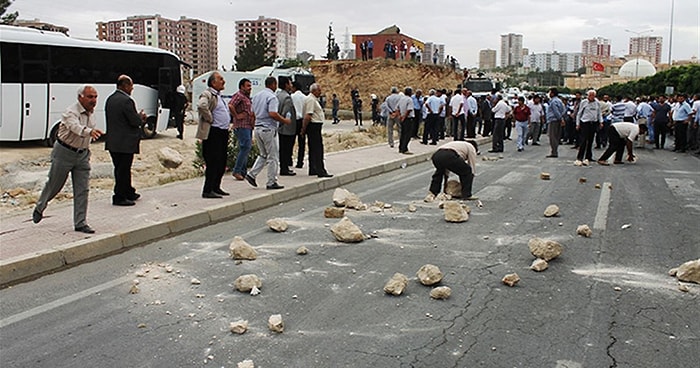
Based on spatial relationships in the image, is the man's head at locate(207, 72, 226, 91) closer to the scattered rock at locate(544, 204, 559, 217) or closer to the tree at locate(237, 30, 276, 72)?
the scattered rock at locate(544, 204, 559, 217)

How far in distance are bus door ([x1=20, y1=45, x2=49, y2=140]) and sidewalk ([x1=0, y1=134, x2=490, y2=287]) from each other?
30.8 ft

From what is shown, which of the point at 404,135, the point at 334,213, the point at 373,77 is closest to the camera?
the point at 334,213

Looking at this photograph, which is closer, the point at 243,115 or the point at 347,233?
the point at 347,233

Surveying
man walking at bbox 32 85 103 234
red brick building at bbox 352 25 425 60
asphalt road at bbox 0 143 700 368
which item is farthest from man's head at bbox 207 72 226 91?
red brick building at bbox 352 25 425 60

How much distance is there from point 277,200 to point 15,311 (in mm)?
5400

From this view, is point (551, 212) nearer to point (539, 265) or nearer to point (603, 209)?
point (603, 209)

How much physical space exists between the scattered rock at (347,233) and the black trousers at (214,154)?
118 inches

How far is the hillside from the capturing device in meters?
51.2

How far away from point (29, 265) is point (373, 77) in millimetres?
46915

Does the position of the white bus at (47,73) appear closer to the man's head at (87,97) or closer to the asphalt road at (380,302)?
the man's head at (87,97)

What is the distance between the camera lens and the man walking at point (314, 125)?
459 inches

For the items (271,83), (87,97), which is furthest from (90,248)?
(271,83)

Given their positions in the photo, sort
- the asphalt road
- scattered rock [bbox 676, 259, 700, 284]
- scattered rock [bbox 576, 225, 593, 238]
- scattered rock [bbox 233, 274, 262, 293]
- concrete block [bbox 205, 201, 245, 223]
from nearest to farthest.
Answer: the asphalt road → scattered rock [bbox 233, 274, 262, 293] → scattered rock [bbox 676, 259, 700, 284] → scattered rock [bbox 576, 225, 593, 238] → concrete block [bbox 205, 201, 245, 223]

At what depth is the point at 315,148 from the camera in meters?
12.2
